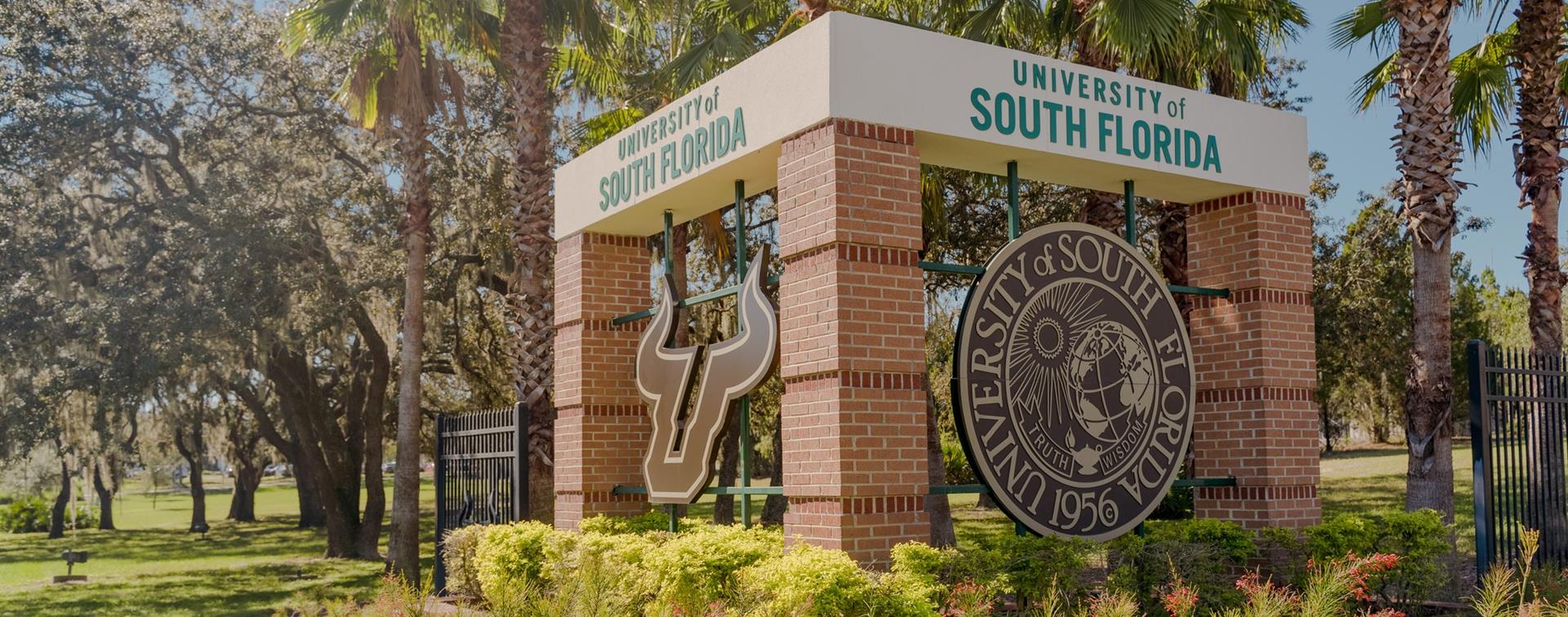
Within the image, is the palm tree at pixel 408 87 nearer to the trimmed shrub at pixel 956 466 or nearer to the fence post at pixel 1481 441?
the trimmed shrub at pixel 956 466

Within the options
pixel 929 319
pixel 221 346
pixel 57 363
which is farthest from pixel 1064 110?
pixel 57 363

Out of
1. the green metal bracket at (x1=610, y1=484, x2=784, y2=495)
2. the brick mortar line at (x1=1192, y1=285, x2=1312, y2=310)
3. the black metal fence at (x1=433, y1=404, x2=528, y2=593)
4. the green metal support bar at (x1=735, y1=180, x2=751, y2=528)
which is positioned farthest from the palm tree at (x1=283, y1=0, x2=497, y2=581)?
the brick mortar line at (x1=1192, y1=285, x2=1312, y2=310)

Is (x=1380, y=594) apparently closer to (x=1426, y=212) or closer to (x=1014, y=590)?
(x=1014, y=590)

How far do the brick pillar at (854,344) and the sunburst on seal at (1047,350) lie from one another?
831 millimetres

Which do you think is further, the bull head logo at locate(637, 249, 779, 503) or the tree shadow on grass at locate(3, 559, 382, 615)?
the tree shadow on grass at locate(3, 559, 382, 615)

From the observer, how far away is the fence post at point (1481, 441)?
10625 millimetres

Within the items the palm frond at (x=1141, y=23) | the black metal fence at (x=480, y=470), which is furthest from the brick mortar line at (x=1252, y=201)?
the black metal fence at (x=480, y=470)

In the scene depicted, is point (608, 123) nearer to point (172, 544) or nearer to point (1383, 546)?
point (1383, 546)

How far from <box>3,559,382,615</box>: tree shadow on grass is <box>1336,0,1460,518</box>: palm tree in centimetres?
1576

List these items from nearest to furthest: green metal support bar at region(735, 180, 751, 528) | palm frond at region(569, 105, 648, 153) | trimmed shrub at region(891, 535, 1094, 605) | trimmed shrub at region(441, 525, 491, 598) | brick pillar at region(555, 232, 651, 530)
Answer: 1. trimmed shrub at region(891, 535, 1094, 605)
2. green metal support bar at region(735, 180, 751, 528)
3. brick pillar at region(555, 232, 651, 530)
4. trimmed shrub at region(441, 525, 491, 598)
5. palm frond at region(569, 105, 648, 153)

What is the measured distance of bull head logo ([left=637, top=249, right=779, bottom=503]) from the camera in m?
9.92

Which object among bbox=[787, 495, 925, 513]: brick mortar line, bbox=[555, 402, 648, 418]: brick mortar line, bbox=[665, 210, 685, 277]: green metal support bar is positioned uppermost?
bbox=[665, 210, 685, 277]: green metal support bar

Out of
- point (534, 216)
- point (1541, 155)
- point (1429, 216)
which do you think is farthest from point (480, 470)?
point (1541, 155)

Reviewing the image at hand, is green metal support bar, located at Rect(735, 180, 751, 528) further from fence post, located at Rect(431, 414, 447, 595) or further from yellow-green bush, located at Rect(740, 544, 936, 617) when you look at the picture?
fence post, located at Rect(431, 414, 447, 595)
